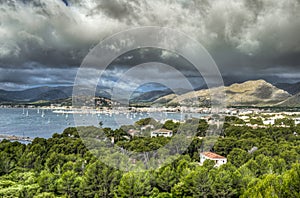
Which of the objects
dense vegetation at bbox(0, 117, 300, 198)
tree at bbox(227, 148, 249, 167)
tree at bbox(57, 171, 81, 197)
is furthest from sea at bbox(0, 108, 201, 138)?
tree at bbox(227, 148, 249, 167)

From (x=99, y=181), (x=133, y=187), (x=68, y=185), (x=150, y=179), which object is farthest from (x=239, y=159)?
(x=68, y=185)

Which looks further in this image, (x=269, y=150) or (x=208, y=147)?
(x=208, y=147)

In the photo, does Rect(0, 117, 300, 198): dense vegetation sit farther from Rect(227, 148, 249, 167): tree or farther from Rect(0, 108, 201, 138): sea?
Rect(0, 108, 201, 138): sea

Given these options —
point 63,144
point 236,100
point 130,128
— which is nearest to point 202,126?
point 130,128

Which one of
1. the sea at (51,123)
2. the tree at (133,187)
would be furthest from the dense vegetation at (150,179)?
the sea at (51,123)

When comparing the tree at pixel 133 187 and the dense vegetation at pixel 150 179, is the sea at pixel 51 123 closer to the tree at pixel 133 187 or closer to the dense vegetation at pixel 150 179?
the dense vegetation at pixel 150 179

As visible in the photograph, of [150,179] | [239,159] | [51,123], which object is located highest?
[239,159]

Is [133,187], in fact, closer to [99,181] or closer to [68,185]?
[99,181]

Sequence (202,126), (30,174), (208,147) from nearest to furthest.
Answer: (30,174) < (208,147) < (202,126)

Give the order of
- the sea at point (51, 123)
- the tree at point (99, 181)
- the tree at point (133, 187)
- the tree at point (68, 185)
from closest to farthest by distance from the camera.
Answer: the tree at point (133, 187)
the tree at point (68, 185)
the tree at point (99, 181)
the sea at point (51, 123)

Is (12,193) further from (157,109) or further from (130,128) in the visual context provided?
(157,109)

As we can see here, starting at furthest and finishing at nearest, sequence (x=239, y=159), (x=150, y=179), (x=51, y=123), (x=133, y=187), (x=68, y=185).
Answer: (x=51, y=123), (x=239, y=159), (x=150, y=179), (x=68, y=185), (x=133, y=187)
